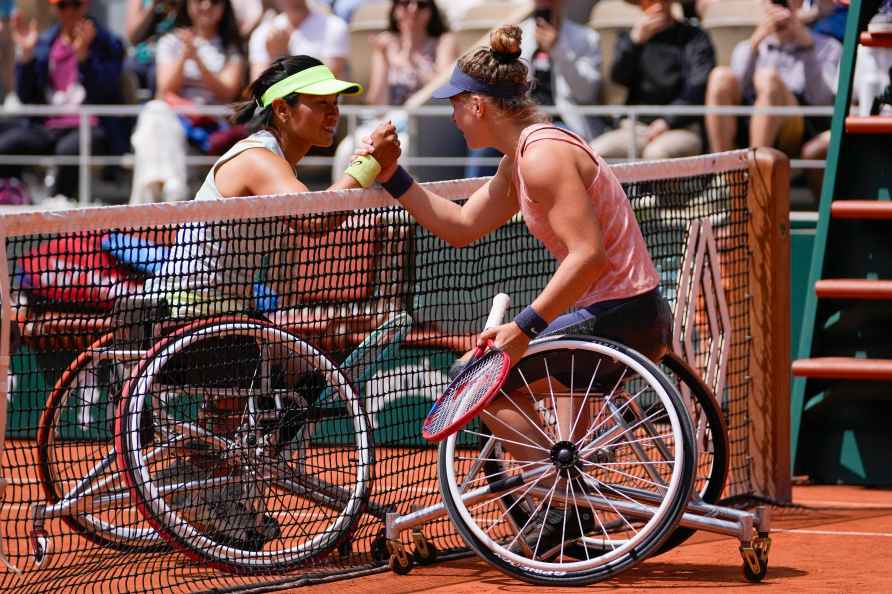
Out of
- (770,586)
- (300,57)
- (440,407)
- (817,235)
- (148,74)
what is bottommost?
(770,586)

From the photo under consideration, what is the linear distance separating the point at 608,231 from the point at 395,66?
6.55m

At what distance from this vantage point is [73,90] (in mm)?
12242

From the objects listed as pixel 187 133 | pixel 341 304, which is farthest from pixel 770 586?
pixel 187 133

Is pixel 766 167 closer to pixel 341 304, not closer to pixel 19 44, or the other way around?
pixel 341 304

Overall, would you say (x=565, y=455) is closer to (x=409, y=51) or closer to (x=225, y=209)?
(x=225, y=209)

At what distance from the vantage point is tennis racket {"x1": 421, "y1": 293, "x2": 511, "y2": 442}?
4.87 meters

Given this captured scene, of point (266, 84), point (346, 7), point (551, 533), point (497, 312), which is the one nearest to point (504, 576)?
point (551, 533)

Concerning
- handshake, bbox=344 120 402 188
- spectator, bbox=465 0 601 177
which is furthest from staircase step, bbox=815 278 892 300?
spectator, bbox=465 0 601 177

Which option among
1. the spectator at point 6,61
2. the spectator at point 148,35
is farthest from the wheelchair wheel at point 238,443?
the spectator at point 6,61

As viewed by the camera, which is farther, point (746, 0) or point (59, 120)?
point (59, 120)

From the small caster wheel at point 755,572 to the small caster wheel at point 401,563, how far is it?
3.52ft

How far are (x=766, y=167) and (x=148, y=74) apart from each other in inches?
275

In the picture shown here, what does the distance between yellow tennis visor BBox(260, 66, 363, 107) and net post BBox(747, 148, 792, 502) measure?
1963 mm

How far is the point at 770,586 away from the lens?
17.1 feet
